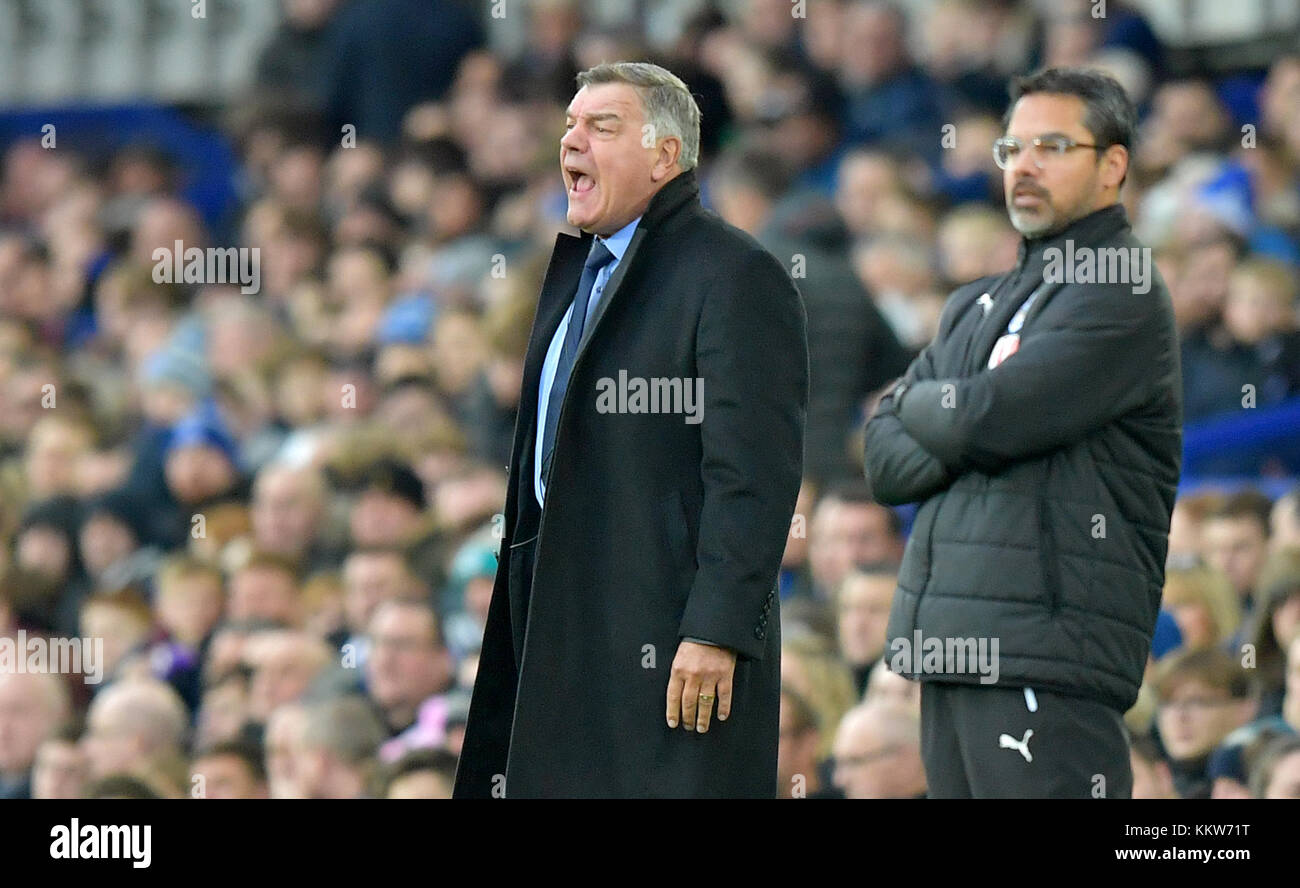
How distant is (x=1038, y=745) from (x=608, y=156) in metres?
1.22

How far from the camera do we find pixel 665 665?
149 inches

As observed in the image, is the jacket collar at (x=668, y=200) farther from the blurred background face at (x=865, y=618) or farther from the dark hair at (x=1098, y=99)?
the blurred background face at (x=865, y=618)

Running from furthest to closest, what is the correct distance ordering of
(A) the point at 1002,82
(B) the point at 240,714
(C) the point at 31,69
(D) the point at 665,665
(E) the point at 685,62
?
(C) the point at 31,69 → (E) the point at 685,62 → (A) the point at 1002,82 → (B) the point at 240,714 → (D) the point at 665,665

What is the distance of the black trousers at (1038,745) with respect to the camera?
389 cm

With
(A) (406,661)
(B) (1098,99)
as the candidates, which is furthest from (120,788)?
(B) (1098,99)

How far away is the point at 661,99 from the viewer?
13.1 feet

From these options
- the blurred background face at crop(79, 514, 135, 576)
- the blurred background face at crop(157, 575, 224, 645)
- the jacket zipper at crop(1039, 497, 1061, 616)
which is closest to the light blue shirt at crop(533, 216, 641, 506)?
the jacket zipper at crop(1039, 497, 1061, 616)

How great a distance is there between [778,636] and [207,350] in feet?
19.8

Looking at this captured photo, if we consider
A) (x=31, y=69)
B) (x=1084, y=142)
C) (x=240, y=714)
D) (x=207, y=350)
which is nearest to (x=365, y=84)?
(x=207, y=350)

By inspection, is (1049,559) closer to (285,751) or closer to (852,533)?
(852,533)

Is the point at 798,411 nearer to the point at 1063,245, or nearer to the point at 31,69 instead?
the point at 1063,245

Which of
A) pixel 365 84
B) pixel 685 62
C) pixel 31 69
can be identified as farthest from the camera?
pixel 31 69

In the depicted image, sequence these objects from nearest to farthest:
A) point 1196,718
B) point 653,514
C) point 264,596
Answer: point 653,514
point 1196,718
point 264,596
